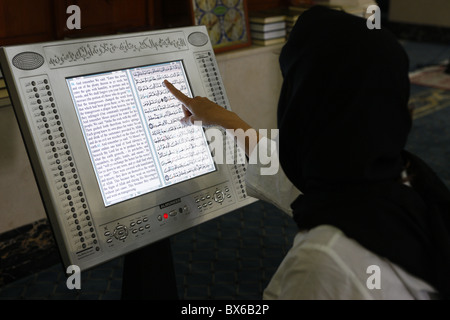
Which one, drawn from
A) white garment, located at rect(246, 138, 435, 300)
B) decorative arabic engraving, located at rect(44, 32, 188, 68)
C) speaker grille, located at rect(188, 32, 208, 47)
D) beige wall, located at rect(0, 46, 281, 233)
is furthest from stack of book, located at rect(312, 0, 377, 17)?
white garment, located at rect(246, 138, 435, 300)

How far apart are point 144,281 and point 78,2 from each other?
1.26 meters

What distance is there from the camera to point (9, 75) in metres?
1.13

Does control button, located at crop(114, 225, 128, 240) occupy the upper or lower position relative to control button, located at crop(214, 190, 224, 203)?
upper

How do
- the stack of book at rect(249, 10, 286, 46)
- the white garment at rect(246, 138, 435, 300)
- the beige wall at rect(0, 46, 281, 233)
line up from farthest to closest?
the stack of book at rect(249, 10, 286, 46)
the beige wall at rect(0, 46, 281, 233)
the white garment at rect(246, 138, 435, 300)

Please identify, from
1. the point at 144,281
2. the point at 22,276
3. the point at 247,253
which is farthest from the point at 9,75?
the point at 247,253

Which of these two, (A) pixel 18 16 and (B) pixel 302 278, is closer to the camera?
(B) pixel 302 278

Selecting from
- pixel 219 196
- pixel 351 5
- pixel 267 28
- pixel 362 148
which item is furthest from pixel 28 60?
pixel 351 5

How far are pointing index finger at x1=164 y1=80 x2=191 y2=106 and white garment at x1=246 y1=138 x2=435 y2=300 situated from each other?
596 mm

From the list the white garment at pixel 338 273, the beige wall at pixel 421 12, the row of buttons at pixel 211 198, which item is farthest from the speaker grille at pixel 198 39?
the beige wall at pixel 421 12

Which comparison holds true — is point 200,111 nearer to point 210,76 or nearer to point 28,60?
point 210,76

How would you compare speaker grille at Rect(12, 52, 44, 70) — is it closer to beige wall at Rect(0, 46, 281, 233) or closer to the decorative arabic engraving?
the decorative arabic engraving

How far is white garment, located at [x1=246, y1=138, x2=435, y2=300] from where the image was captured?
0.81m

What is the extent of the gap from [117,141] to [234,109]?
1.62 metres

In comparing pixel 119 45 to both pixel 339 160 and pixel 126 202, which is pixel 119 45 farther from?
pixel 339 160
